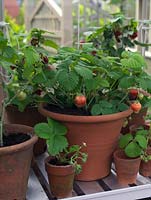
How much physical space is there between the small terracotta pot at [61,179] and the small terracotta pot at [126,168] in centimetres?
21

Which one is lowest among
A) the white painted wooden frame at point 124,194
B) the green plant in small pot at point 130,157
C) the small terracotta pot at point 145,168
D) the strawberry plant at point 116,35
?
the white painted wooden frame at point 124,194

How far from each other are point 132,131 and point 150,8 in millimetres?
2064

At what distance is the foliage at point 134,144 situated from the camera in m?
1.44

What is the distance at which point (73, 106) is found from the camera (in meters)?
1.52

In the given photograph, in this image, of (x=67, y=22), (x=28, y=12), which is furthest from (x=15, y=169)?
(x=28, y=12)

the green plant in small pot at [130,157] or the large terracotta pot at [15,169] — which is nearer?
the large terracotta pot at [15,169]

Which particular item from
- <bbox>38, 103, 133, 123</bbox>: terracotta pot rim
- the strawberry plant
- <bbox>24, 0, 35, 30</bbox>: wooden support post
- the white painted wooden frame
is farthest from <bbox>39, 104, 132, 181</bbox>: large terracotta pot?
<bbox>24, 0, 35, 30</bbox>: wooden support post

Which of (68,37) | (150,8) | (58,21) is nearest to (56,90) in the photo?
(150,8)

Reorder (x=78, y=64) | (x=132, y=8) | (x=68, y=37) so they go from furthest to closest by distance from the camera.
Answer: (x=132, y=8), (x=68, y=37), (x=78, y=64)

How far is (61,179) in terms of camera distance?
53.1 inches

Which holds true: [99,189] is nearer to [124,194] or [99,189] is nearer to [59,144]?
[124,194]

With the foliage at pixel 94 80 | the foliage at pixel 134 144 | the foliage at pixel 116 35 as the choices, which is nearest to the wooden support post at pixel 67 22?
the foliage at pixel 116 35

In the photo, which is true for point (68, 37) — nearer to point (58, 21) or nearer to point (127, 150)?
point (58, 21)

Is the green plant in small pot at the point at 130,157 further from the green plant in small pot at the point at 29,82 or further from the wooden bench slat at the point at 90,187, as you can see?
the green plant in small pot at the point at 29,82
